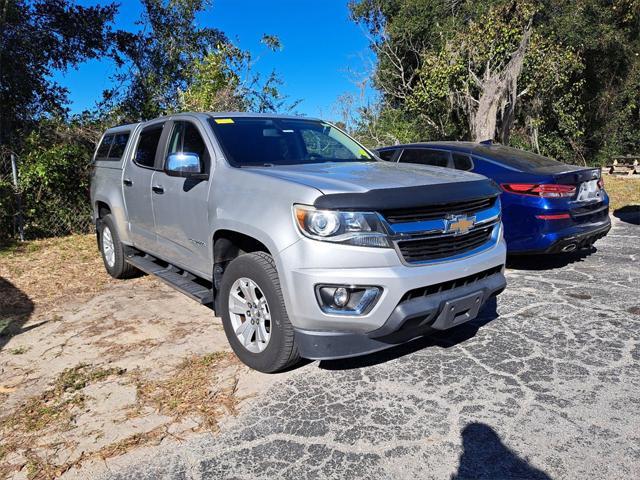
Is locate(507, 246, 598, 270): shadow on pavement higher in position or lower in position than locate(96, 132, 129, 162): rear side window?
lower

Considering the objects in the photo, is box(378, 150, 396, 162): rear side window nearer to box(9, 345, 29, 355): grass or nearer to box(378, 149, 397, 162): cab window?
box(378, 149, 397, 162): cab window

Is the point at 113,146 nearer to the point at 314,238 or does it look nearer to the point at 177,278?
the point at 177,278

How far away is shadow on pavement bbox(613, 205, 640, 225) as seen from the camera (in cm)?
922

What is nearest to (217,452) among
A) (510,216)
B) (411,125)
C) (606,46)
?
(510,216)

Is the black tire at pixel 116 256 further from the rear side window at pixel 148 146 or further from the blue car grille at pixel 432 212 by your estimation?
the blue car grille at pixel 432 212

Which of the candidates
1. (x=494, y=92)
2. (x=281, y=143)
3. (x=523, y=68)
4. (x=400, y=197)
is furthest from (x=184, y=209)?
(x=523, y=68)

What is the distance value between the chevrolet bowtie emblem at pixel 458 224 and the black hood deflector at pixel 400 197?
11cm

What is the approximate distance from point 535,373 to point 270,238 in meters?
2.09

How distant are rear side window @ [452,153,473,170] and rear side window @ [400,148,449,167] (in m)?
→ 0.12

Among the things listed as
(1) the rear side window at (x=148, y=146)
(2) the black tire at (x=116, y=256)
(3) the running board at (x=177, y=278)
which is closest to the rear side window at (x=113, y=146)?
(1) the rear side window at (x=148, y=146)

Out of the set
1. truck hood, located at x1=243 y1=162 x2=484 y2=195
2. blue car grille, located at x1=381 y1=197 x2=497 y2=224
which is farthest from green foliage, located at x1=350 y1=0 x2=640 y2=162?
blue car grille, located at x1=381 y1=197 x2=497 y2=224

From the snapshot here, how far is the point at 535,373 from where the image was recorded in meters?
3.35

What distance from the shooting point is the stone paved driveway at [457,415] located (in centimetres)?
244

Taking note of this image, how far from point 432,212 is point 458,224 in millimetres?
228
